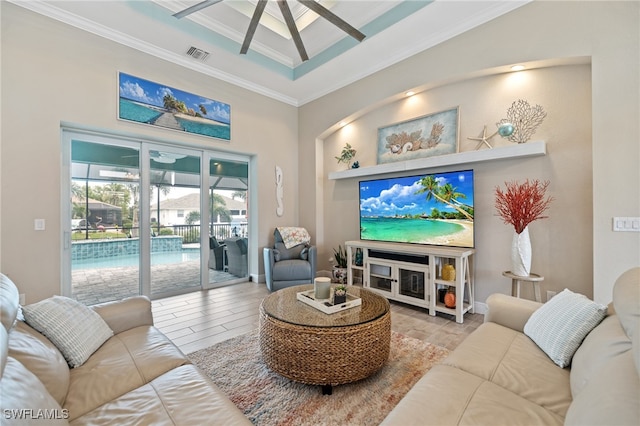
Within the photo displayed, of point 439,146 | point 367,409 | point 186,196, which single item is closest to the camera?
point 367,409

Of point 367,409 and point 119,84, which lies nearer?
point 367,409

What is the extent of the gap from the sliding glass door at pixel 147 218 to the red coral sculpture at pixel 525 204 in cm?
393

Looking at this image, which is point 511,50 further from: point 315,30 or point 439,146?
point 315,30

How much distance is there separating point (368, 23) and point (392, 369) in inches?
150

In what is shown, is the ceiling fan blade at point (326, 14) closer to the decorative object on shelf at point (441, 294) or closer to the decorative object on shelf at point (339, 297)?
the decorative object on shelf at point (339, 297)

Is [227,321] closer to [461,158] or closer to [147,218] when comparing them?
[147,218]

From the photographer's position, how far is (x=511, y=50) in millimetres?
2820

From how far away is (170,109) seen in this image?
3803 mm

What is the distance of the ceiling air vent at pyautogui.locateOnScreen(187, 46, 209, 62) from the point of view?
3.64 m

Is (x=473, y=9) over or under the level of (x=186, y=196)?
over

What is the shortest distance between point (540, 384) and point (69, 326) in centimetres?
236

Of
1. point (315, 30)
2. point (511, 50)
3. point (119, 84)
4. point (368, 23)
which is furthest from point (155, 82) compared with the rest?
point (511, 50)

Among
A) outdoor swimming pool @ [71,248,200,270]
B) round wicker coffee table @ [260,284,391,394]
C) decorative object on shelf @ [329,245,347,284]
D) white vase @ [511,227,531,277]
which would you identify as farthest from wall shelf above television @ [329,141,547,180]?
outdoor swimming pool @ [71,248,200,270]

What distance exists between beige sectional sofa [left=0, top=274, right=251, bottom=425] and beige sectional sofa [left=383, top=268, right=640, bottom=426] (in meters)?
0.80
